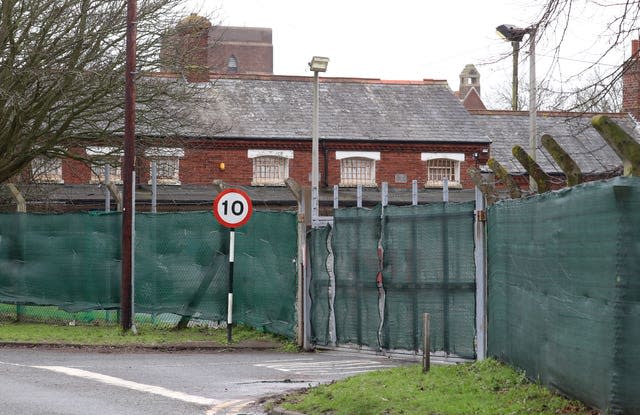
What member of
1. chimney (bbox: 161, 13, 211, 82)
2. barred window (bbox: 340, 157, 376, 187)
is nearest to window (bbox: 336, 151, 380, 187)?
barred window (bbox: 340, 157, 376, 187)

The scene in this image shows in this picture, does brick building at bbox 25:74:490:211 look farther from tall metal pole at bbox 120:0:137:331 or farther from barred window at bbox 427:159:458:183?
tall metal pole at bbox 120:0:137:331

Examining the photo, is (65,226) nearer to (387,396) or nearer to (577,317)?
(387,396)

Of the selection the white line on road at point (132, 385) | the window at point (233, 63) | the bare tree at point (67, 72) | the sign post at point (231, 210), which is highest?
the window at point (233, 63)

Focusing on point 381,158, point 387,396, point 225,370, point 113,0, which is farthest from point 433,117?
point 387,396

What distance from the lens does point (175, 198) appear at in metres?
34.7

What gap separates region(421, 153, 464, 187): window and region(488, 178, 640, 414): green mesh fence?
2735 centimetres

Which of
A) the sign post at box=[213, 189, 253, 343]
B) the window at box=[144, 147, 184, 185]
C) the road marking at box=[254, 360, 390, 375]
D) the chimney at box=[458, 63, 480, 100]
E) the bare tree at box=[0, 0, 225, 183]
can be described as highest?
the chimney at box=[458, 63, 480, 100]

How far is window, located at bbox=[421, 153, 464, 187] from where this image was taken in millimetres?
40219

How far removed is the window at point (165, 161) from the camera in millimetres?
29450

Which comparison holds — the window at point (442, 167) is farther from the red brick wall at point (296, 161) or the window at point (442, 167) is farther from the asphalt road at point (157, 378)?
the asphalt road at point (157, 378)

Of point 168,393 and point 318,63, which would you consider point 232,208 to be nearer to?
point 168,393

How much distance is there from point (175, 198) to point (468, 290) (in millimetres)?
21212

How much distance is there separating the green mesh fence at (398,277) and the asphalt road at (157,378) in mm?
593

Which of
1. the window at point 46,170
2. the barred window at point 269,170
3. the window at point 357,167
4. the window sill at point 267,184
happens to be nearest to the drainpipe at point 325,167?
the window at point 357,167
